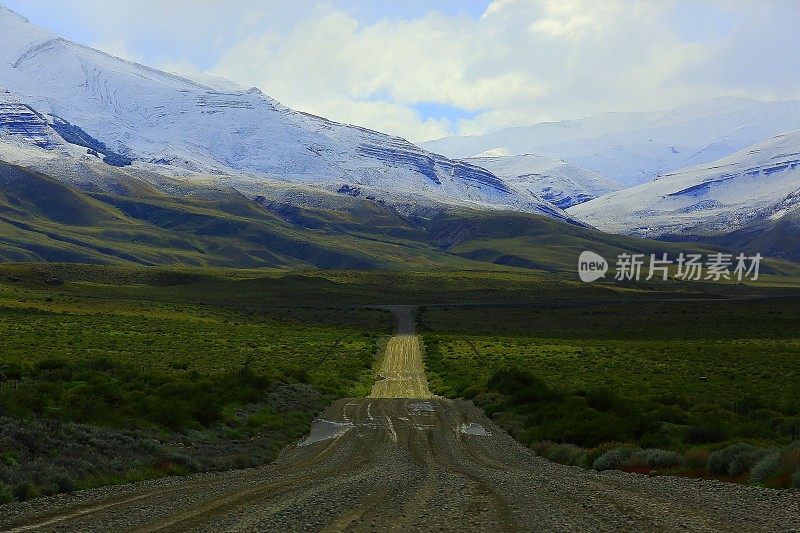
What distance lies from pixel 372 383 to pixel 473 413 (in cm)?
1661

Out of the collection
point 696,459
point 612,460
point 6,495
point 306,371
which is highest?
point 696,459

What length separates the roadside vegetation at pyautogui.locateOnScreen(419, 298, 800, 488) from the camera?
79.2 feet

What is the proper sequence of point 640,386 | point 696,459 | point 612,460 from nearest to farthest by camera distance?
point 696,459, point 612,460, point 640,386

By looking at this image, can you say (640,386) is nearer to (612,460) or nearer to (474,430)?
(474,430)

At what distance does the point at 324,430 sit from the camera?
34219mm

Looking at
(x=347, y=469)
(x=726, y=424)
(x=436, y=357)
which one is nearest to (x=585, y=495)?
(x=347, y=469)

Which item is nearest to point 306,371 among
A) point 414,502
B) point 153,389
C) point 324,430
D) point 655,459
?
point 324,430

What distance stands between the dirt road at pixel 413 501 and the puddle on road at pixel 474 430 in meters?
5.30

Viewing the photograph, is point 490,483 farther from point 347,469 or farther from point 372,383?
point 372,383

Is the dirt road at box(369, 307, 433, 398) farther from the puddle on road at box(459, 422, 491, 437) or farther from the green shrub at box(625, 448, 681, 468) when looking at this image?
the green shrub at box(625, 448, 681, 468)

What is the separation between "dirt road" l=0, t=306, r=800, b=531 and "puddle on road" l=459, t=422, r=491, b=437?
5.30m

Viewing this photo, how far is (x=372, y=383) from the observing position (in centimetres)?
5603

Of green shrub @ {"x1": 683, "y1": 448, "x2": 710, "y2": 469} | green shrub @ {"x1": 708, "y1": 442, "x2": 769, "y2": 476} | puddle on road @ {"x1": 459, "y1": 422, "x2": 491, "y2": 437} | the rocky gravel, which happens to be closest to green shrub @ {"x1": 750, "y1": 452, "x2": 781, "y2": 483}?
the rocky gravel

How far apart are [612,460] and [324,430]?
1337 cm
